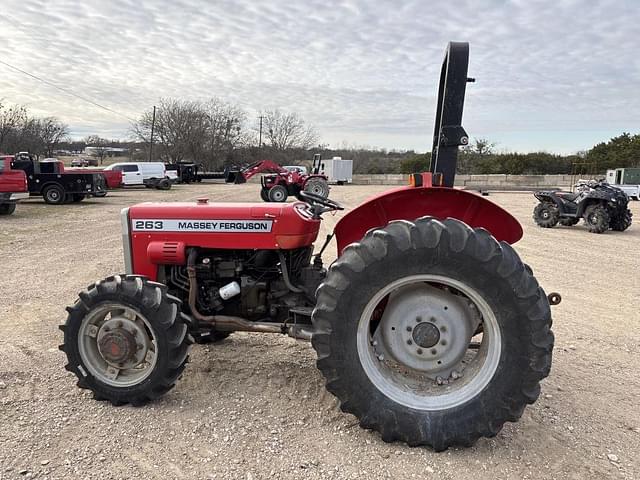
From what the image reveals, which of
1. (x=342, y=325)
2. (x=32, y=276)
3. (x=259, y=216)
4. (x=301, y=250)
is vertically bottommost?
(x=32, y=276)

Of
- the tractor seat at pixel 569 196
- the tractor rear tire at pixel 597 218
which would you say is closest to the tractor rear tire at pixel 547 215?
the tractor seat at pixel 569 196

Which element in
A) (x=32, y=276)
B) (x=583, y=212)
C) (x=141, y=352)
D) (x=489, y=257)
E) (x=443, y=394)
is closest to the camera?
(x=489, y=257)

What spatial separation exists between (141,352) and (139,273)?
25.2 inches

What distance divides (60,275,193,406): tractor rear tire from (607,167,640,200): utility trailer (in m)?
24.9

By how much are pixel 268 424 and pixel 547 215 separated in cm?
1291

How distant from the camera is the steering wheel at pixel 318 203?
10.9ft

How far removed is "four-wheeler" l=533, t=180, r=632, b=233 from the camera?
41.9 ft

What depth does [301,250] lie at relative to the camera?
11.6 feet

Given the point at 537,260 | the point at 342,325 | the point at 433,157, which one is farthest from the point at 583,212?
the point at 342,325

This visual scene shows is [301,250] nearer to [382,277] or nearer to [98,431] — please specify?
[382,277]

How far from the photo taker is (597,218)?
12.8 metres

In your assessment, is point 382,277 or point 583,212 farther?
point 583,212

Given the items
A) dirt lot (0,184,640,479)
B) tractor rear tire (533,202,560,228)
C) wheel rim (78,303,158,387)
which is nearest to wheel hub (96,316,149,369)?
wheel rim (78,303,158,387)

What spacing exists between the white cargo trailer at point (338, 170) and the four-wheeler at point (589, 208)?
25.1 meters
